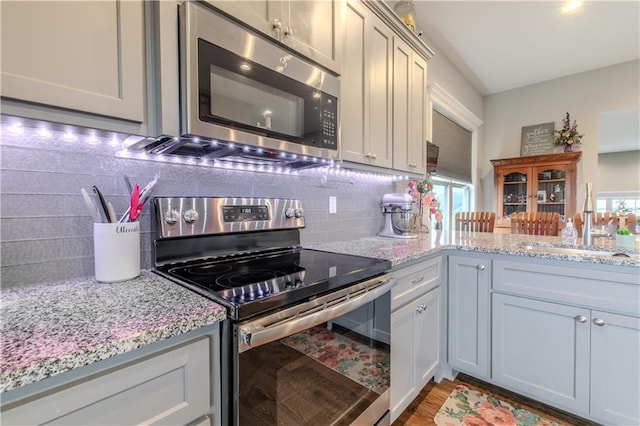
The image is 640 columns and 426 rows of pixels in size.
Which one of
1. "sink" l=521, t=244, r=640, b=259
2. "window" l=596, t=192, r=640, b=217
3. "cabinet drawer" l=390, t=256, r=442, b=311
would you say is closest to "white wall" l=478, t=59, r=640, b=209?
"window" l=596, t=192, r=640, b=217

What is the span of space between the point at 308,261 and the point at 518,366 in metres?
1.37

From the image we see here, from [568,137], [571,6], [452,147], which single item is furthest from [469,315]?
[568,137]

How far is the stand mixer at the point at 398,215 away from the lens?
7.01ft

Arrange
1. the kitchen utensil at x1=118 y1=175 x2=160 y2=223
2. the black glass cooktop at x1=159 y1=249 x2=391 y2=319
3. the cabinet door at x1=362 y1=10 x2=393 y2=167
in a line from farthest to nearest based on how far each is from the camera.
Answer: the cabinet door at x1=362 y1=10 x2=393 y2=167
the kitchen utensil at x1=118 y1=175 x2=160 y2=223
the black glass cooktop at x1=159 y1=249 x2=391 y2=319

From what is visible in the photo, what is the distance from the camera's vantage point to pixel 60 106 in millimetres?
731

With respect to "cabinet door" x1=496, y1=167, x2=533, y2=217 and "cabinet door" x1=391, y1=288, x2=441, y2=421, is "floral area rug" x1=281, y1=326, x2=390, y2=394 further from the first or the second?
"cabinet door" x1=496, y1=167, x2=533, y2=217

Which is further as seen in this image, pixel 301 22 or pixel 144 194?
pixel 301 22

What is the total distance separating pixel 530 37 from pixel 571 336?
3.27 m

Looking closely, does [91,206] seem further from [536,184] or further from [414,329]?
[536,184]

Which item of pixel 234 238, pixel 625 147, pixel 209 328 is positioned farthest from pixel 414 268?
pixel 625 147

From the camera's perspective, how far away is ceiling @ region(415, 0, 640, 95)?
8.86ft

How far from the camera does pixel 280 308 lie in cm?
83

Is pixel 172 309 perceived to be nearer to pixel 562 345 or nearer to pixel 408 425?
pixel 408 425

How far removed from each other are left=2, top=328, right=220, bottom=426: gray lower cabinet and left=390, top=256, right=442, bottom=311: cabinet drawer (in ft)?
2.90
